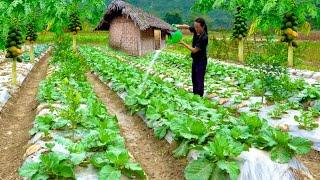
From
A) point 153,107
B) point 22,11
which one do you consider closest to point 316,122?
point 153,107

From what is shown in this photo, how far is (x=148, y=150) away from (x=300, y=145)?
2.32 m

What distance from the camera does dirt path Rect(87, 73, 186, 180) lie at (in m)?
5.47

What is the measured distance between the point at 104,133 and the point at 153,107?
7.21 ft

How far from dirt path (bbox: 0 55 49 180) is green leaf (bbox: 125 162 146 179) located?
1478 mm

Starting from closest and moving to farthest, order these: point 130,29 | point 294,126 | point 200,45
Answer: point 294,126 → point 200,45 → point 130,29

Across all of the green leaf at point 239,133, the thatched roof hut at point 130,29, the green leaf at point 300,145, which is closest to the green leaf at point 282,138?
the green leaf at point 300,145

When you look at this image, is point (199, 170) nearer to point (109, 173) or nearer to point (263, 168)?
point (263, 168)

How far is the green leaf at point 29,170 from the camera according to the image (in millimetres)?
4453

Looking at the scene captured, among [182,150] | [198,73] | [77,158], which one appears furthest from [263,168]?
[198,73]

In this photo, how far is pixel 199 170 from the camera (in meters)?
4.71

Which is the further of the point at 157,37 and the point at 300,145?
the point at 157,37

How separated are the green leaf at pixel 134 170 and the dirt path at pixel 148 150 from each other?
0.47 m

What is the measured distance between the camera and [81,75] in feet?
41.5

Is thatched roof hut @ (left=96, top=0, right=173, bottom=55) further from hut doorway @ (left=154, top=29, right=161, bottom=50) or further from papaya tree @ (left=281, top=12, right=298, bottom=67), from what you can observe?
papaya tree @ (left=281, top=12, right=298, bottom=67)
